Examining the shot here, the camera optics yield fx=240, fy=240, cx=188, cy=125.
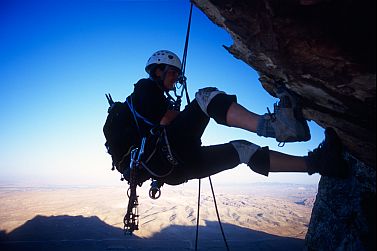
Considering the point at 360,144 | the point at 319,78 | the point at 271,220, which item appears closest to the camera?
the point at 319,78

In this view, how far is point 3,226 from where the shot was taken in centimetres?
2781

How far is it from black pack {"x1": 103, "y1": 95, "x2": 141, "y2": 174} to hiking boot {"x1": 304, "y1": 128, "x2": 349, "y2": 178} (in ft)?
7.57

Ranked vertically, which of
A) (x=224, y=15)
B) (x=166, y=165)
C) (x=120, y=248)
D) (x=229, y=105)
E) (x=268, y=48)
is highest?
(x=224, y=15)

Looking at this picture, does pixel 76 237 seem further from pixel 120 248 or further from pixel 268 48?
pixel 268 48

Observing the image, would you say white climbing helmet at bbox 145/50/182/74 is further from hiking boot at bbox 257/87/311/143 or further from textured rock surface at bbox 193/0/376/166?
hiking boot at bbox 257/87/311/143

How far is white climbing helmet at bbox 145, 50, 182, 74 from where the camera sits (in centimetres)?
418

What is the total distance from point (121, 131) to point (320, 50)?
8.24 ft

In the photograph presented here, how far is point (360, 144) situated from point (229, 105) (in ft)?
4.90

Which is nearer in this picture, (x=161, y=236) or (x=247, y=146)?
(x=247, y=146)

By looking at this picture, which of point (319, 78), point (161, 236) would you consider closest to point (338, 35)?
point (319, 78)

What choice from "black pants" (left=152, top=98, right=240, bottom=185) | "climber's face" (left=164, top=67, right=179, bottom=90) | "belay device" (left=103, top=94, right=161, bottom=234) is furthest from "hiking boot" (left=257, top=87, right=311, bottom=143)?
"climber's face" (left=164, top=67, right=179, bottom=90)

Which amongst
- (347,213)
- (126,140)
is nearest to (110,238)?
(126,140)

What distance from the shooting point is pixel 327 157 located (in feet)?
9.67

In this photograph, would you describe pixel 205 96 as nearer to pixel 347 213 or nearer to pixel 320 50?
pixel 320 50
